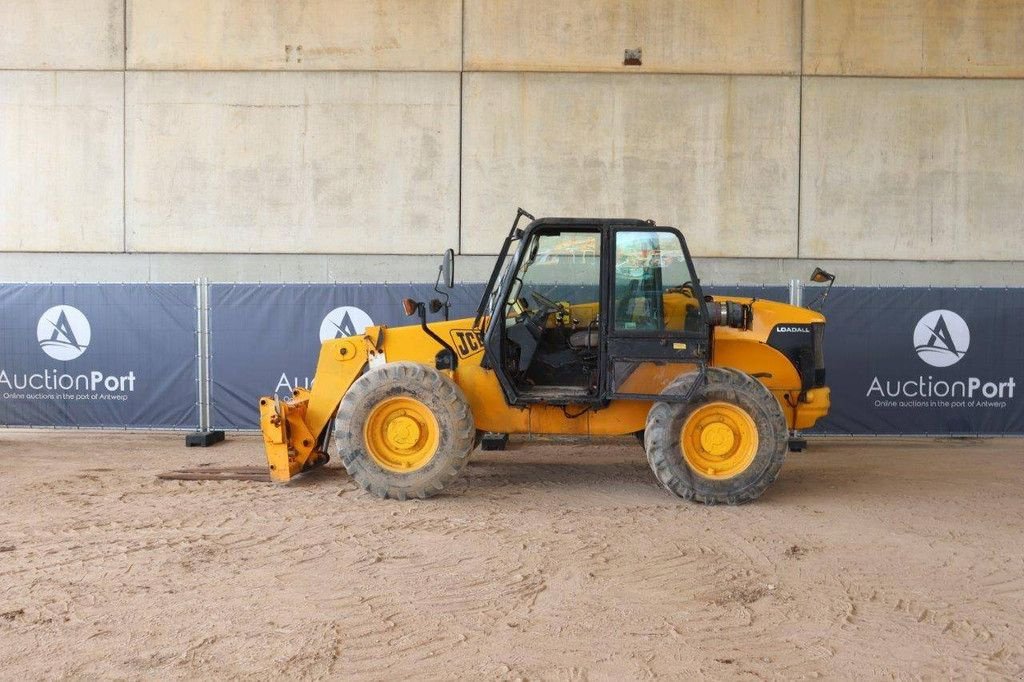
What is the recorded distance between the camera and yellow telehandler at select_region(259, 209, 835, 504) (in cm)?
697

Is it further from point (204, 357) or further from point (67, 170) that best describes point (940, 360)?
point (67, 170)

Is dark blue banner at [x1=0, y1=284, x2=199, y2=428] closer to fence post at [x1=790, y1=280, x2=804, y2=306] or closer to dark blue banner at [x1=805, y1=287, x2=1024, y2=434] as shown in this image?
fence post at [x1=790, y1=280, x2=804, y2=306]

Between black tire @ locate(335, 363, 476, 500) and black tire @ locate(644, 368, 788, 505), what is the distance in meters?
1.52

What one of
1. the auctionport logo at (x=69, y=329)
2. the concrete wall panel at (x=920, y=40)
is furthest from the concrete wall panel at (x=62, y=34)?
the concrete wall panel at (x=920, y=40)

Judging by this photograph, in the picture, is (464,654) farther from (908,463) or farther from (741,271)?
(741,271)

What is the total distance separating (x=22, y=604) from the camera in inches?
181

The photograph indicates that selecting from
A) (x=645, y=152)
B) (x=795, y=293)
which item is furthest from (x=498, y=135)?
(x=795, y=293)

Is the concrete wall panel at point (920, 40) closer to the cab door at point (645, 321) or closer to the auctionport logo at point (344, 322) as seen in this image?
the cab door at point (645, 321)

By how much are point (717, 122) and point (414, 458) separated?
22.8 ft

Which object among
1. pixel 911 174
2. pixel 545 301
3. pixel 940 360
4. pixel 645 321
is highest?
pixel 911 174

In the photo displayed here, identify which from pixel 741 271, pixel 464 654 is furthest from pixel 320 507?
pixel 741 271

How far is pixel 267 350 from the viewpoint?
10.2 meters

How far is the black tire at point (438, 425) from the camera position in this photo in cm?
698

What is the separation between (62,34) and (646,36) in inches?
310
